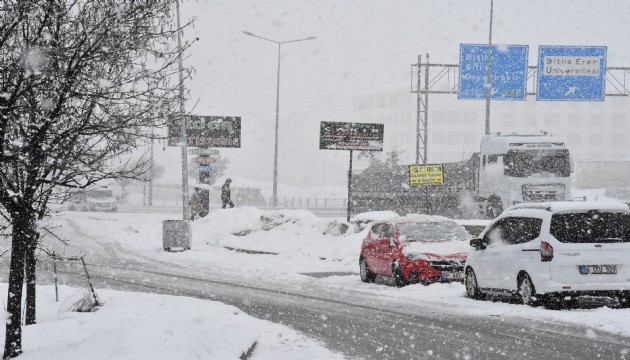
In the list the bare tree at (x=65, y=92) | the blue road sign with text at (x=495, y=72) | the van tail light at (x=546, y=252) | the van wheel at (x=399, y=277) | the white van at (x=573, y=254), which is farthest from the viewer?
the blue road sign with text at (x=495, y=72)

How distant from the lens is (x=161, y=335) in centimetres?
858

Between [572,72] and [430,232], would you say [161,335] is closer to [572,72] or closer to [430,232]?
[430,232]

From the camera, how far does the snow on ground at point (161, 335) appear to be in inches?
318

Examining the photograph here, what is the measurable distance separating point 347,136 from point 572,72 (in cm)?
1307

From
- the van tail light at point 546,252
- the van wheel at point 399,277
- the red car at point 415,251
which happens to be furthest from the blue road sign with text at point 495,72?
the van tail light at point 546,252

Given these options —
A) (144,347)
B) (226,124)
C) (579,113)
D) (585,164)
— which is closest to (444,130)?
(579,113)

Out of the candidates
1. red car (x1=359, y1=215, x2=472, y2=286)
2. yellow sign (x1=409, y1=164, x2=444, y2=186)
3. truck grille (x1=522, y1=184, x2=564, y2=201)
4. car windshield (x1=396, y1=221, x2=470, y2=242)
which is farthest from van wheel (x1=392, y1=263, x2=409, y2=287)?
truck grille (x1=522, y1=184, x2=564, y2=201)

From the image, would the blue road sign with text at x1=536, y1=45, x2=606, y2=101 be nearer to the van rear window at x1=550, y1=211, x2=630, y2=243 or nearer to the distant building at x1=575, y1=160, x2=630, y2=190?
the van rear window at x1=550, y1=211, x2=630, y2=243

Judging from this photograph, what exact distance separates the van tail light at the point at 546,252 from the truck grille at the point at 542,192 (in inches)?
688

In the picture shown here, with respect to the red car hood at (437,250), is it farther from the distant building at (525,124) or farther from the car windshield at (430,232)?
the distant building at (525,124)

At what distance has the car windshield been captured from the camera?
1720 centimetres

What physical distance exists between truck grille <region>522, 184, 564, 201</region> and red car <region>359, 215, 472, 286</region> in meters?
12.2

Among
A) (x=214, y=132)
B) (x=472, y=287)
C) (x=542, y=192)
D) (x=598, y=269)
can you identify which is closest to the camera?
(x=598, y=269)

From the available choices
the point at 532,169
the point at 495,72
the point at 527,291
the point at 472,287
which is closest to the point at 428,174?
the point at 532,169
